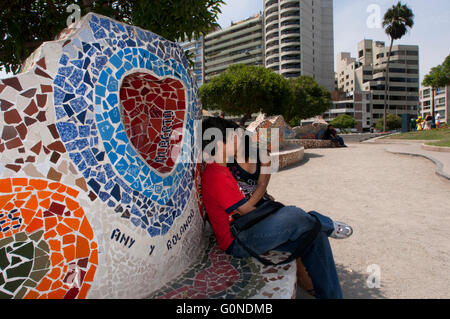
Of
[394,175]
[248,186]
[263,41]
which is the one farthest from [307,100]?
[263,41]

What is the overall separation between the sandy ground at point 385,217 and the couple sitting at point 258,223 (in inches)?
30.0

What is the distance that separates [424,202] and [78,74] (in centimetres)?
621

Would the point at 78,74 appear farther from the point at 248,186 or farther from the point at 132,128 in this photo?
the point at 248,186

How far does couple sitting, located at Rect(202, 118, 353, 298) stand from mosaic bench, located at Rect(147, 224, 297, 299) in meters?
0.13

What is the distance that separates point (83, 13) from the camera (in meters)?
3.79

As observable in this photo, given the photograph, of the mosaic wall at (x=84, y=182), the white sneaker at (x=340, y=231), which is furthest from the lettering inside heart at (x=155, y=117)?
the white sneaker at (x=340, y=231)

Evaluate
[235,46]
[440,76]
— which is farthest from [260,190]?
[235,46]

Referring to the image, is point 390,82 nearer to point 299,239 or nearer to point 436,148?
point 436,148

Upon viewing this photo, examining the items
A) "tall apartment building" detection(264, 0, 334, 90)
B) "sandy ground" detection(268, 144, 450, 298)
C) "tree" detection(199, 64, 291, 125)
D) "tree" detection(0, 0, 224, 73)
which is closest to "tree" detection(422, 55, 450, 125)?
"tree" detection(199, 64, 291, 125)

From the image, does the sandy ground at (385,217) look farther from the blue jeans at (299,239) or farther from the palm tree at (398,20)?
the palm tree at (398,20)

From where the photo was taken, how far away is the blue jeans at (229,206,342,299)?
2.42 metres

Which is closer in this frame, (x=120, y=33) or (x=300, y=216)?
(x=120, y=33)

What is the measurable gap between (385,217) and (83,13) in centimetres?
529

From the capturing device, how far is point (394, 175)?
28.3 feet
